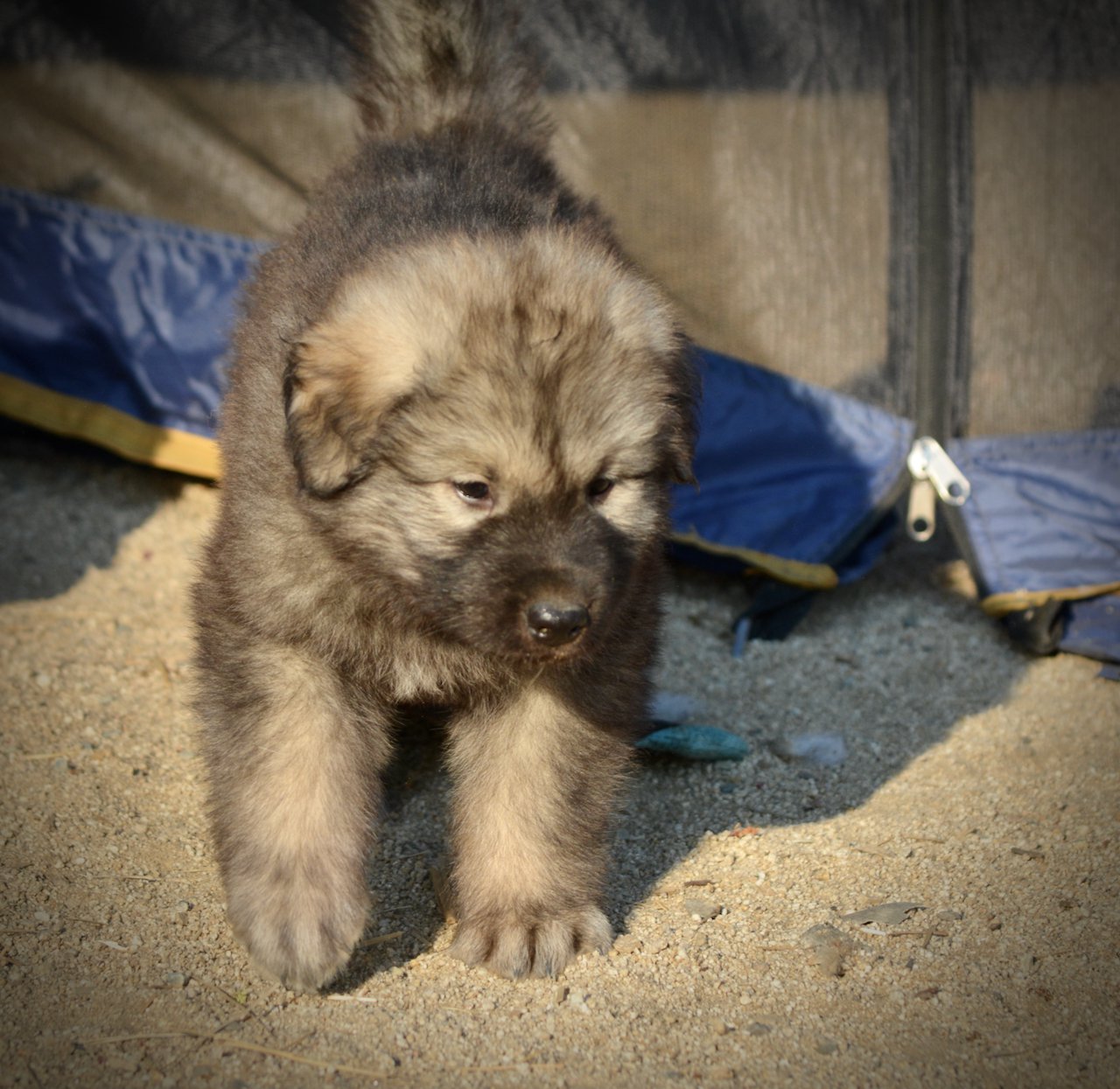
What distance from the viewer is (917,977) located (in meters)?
2.42

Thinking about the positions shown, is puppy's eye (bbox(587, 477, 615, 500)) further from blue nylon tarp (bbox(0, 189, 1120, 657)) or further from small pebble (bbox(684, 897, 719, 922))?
blue nylon tarp (bbox(0, 189, 1120, 657))

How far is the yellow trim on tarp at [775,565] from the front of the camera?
13.9 feet

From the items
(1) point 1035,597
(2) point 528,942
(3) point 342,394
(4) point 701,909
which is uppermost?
(3) point 342,394

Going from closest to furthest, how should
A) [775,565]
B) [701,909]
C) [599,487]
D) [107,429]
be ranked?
[599,487] → [701,909] → [775,565] → [107,429]

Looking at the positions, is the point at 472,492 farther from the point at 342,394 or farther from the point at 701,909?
the point at 701,909

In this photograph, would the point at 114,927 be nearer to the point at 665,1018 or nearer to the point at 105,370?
the point at 665,1018

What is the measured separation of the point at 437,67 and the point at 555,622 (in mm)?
1955

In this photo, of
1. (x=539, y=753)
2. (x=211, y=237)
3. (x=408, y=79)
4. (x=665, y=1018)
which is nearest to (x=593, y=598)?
(x=539, y=753)

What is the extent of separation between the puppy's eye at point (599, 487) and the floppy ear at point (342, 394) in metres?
0.38

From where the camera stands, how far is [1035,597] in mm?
4184

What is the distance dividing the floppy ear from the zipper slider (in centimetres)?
271

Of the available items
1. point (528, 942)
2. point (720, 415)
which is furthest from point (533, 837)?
point (720, 415)

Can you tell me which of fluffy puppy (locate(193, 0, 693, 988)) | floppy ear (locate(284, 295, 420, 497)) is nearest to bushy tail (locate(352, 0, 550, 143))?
fluffy puppy (locate(193, 0, 693, 988))

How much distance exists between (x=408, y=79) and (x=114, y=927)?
227cm
